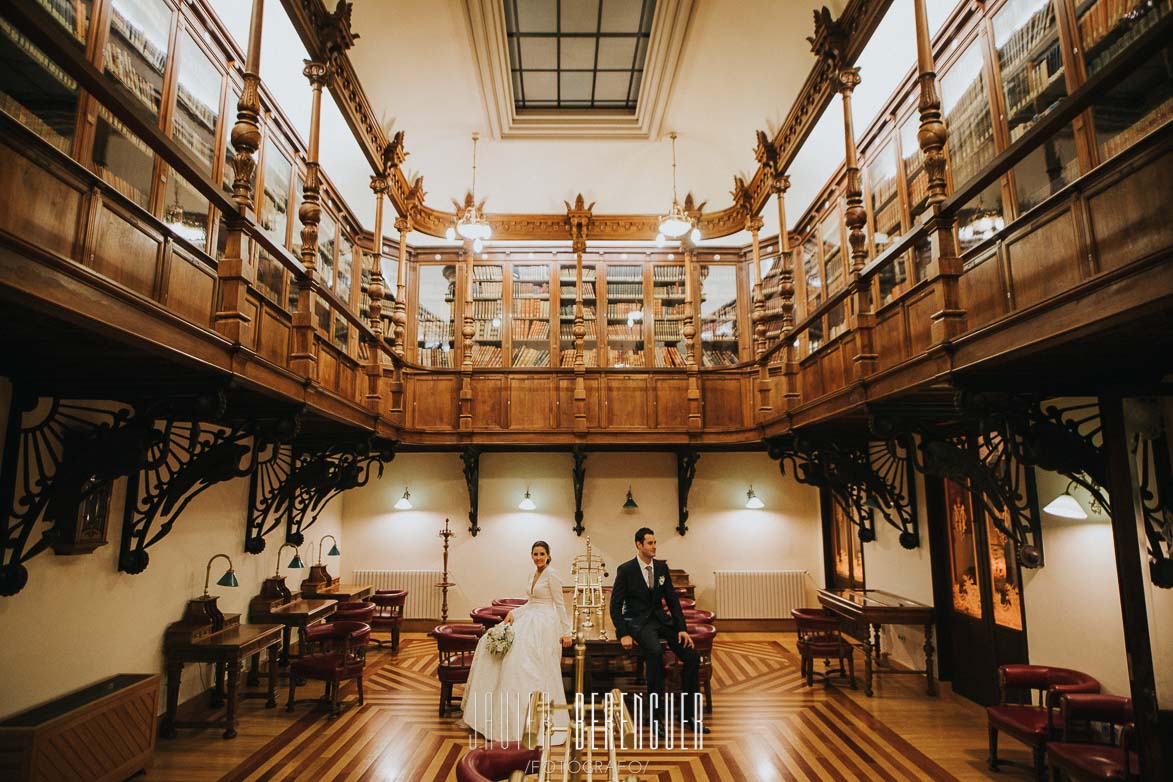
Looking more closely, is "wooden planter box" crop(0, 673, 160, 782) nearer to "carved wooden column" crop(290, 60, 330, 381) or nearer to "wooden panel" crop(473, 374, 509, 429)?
"carved wooden column" crop(290, 60, 330, 381)

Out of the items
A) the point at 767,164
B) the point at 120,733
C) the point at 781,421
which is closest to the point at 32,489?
the point at 120,733

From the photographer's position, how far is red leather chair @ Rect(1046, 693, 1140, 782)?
3.42 m

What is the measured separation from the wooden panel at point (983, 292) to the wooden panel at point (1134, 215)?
595 millimetres

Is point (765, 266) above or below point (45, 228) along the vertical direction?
above

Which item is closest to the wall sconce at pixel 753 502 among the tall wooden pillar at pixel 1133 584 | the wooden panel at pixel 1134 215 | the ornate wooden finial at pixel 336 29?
the tall wooden pillar at pixel 1133 584

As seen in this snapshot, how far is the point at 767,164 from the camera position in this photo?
314 inches

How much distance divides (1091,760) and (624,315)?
7552mm

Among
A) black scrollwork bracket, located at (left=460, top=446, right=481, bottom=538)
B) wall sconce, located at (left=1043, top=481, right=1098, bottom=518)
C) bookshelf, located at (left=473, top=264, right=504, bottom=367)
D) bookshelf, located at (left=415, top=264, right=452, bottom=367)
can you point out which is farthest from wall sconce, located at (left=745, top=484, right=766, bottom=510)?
wall sconce, located at (left=1043, top=481, right=1098, bottom=518)

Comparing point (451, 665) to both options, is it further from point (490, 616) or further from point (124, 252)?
point (124, 252)

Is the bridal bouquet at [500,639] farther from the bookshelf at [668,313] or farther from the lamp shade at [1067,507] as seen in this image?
the bookshelf at [668,313]

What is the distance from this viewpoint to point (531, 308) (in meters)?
10.1

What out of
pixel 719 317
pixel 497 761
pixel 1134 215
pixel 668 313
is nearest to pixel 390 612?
pixel 668 313

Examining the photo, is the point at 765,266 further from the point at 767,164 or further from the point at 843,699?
the point at 843,699

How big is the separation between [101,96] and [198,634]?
468cm
